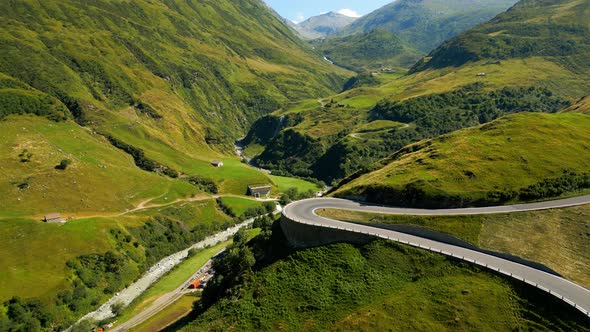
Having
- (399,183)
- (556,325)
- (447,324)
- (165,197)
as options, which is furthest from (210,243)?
(556,325)

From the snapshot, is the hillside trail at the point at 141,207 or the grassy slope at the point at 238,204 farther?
the grassy slope at the point at 238,204

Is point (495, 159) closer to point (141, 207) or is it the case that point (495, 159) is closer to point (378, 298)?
point (378, 298)

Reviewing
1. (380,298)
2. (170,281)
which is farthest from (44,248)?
(380,298)

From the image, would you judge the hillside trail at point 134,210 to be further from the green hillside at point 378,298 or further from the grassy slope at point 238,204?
the green hillside at point 378,298

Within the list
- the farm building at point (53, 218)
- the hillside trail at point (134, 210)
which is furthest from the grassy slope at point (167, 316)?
the hillside trail at point (134, 210)

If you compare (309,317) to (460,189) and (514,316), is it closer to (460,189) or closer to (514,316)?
(514,316)

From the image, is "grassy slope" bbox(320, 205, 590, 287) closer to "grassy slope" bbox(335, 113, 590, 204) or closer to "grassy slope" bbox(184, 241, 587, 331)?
"grassy slope" bbox(184, 241, 587, 331)
